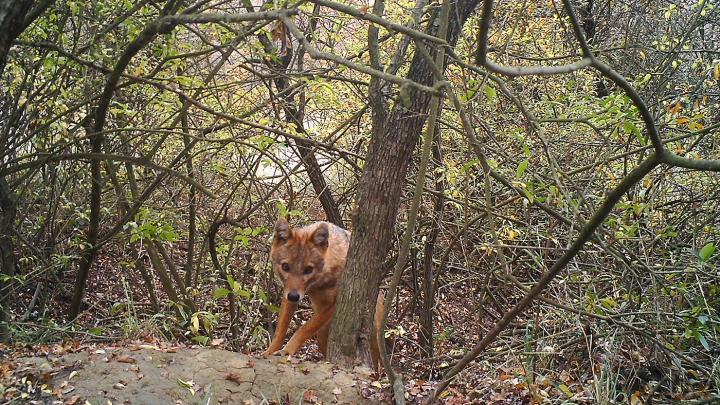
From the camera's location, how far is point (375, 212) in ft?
19.4

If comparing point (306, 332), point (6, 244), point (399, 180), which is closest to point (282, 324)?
point (306, 332)

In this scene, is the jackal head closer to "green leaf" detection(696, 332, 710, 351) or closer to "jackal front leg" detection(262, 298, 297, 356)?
"jackal front leg" detection(262, 298, 297, 356)

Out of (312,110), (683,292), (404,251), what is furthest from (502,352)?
(312,110)

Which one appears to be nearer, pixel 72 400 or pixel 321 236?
pixel 72 400

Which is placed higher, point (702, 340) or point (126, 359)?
point (702, 340)

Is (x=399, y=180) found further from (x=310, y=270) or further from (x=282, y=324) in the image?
(x=282, y=324)

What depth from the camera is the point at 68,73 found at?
7.91 metres

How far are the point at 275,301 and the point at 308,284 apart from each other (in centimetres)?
229

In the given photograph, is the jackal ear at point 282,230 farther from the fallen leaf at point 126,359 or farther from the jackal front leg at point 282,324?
the fallen leaf at point 126,359

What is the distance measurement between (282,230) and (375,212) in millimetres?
1677

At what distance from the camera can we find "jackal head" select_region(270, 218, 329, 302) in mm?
7156

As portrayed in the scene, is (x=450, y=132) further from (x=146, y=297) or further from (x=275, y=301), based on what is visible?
(x=146, y=297)

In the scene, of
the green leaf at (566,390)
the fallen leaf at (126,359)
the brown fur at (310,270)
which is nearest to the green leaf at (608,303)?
the green leaf at (566,390)

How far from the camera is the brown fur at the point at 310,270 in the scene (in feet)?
23.5
